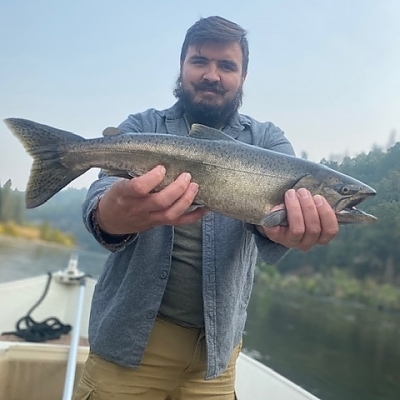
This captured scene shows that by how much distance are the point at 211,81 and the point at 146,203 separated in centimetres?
97

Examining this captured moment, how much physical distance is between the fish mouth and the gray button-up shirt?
0.30 m

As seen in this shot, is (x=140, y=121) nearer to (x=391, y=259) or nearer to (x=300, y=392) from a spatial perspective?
(x=300, y=392)

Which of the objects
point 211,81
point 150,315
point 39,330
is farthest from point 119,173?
point 39,330

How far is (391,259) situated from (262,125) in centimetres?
1533

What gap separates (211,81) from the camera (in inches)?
93.6

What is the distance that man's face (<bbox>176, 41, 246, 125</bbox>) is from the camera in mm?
2389

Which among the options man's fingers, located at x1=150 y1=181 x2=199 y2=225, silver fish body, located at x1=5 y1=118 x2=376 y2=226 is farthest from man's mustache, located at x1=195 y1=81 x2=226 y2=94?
man's fingers, located at x1=150 y1=181 x2=199 y2=225

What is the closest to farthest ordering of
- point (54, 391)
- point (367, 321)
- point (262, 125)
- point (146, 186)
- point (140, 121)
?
point (146, 186) < point (140, 121) < point (262, 125) < point (54, 391) < point (367, 321)

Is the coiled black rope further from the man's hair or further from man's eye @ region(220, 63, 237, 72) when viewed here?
man's eye @ region(220, 63, 237, 72)

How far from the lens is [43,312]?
22.2 ft

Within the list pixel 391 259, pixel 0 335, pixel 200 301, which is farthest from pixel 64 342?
pixel 391 259

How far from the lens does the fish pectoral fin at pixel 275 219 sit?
1811mm

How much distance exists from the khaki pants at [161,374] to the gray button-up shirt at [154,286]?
0.07m

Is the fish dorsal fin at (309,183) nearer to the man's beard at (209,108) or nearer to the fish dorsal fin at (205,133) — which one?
the fish dorsal fin at (205,133)
